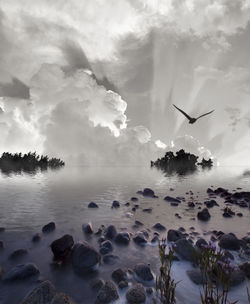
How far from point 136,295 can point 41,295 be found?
219 cm

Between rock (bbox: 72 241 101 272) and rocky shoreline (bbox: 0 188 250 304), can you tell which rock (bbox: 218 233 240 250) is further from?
rock (bbox: 72 241 101 272)

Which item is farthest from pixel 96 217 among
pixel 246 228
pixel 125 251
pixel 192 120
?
pixel 192 120

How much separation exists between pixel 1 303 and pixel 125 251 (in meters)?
3.76

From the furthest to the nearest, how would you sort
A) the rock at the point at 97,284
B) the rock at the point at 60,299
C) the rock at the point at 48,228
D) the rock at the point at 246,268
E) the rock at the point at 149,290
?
the rock at the point at 48,228 → the rock at the point at 246,268 → the rock at the point at 97,284 → the rock at the point at 149,290 → the rock at the point at 60,299

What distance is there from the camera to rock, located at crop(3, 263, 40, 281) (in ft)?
14.6

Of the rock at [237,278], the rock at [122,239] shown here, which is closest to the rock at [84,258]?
the rock at [122,239]

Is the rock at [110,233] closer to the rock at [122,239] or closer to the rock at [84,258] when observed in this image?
the rock at [122,239]

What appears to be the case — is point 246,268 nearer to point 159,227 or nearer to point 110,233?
point 159,227

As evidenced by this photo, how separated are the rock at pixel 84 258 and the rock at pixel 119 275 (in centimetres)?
80

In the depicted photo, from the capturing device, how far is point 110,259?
550 centimetres

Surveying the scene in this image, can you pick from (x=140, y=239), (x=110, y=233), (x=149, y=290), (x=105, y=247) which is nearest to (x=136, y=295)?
(x=149, y=290)

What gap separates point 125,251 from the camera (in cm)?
610

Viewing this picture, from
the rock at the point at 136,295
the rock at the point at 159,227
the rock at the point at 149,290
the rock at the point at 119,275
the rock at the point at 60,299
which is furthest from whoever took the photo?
the rock at the point at 159,227

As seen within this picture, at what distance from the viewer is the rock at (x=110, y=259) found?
5379mm
